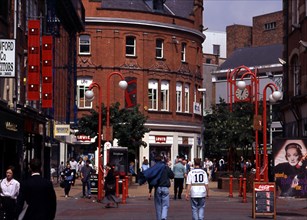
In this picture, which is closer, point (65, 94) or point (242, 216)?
point (242, 216)

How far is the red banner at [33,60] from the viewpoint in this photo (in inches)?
1447

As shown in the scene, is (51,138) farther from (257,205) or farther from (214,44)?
(214,44)

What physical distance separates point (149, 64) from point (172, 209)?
1499 inches

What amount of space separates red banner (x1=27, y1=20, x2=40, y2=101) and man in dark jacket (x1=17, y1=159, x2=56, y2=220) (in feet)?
81.9

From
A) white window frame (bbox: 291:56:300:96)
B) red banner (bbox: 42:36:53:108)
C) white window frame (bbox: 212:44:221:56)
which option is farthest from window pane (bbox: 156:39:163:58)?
white window frame (bbox: 212:44:221:56)

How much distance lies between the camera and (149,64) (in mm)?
65938

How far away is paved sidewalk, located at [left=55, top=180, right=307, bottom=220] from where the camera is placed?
82.4ft

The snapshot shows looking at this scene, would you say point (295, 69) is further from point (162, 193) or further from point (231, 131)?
point (162, 193)

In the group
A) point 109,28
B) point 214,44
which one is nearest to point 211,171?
point 109,28

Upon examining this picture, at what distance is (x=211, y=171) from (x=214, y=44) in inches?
2188

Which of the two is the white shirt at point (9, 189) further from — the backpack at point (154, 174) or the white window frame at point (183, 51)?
the white window frame at point (183, 51)

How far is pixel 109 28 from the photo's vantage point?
64.8 m

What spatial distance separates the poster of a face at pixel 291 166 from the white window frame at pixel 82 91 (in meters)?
33.1

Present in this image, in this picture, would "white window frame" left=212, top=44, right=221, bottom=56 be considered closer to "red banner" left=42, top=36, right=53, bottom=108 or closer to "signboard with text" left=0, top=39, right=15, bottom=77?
"red banner" left=42, top=36, right=53, bottom=108
